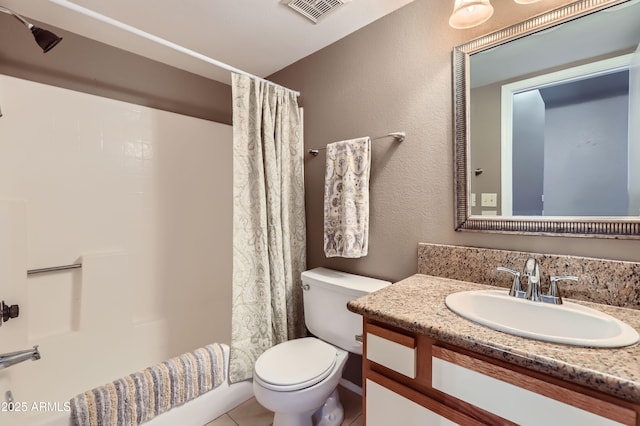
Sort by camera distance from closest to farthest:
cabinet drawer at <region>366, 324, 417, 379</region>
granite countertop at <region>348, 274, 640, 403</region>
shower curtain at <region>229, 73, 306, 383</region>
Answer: granite countertop at <region>348, 274, 640, 403</region>
cabinet drawer at <region>366, 324, 417, 379</region>
shower curtain at <region>229, 73, 306, 383</region>

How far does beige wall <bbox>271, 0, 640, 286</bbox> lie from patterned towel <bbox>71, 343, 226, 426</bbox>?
3.07ft

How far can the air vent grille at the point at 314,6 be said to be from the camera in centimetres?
136

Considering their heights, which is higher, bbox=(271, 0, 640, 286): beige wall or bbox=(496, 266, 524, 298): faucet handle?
bbox=(271, 0, 640, 286): beige wall

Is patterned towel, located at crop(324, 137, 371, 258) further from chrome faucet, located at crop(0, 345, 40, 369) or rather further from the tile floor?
chrome faucet, located at crop(0, 345, 40, 369)

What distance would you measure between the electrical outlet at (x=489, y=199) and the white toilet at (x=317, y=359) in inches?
24.1

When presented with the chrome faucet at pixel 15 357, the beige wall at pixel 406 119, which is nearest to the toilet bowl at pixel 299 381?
the beige wall at pixel 406 119

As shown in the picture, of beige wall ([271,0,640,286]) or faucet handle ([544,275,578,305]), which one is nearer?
faucet handle ([544,275,578,305])

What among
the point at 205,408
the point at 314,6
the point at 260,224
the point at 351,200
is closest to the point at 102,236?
the point at 260,224

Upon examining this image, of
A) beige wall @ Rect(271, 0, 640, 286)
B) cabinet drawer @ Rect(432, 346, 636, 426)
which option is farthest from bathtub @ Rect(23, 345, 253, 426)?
cabinet drawer @ Rect(432, 346, 636, 426)

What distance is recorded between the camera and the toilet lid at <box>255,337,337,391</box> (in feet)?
3.98

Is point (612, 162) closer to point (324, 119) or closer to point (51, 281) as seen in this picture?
point (324, 119)

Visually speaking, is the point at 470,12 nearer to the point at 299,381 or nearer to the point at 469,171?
the point at 469,171

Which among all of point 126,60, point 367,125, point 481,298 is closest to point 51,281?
point 126,60

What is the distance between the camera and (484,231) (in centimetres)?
118
